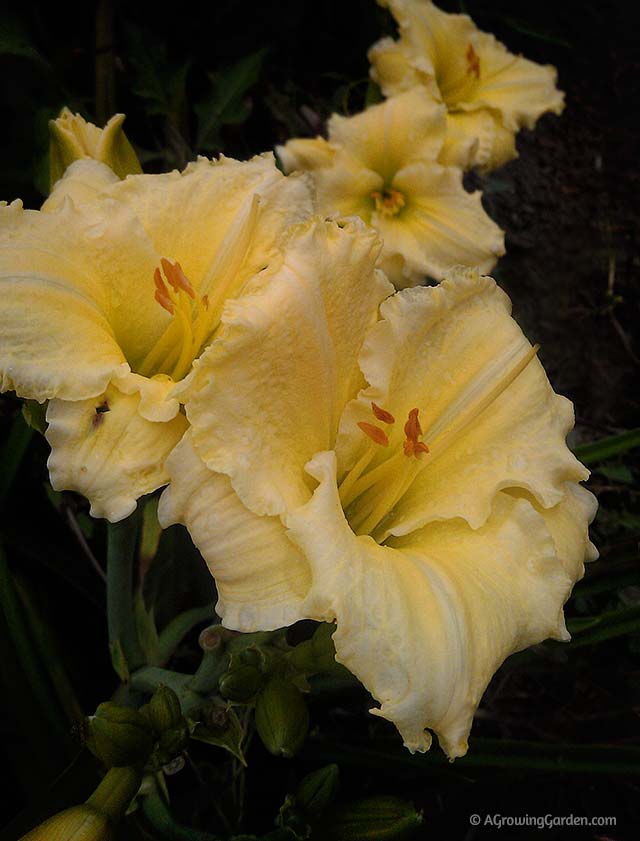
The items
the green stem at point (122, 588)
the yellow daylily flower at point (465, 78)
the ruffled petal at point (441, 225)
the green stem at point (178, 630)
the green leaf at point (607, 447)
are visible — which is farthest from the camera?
the yellow daylily flower at point (465, 78)

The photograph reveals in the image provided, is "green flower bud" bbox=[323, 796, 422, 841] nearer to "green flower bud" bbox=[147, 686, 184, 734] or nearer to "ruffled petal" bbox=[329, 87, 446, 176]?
"green flower bud" bbox=[147, 686, 184, 734]

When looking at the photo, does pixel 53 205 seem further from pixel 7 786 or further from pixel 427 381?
pixel 7 786

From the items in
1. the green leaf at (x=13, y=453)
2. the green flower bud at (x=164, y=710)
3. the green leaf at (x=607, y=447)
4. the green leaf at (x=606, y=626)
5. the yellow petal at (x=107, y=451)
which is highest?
the yellow petal at (x=107, y=451)

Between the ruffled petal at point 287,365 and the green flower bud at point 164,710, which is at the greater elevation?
the ruffled petal at point 287,365

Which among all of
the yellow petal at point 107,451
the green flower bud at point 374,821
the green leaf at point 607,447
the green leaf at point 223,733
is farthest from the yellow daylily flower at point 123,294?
the green leaf at point 607,447

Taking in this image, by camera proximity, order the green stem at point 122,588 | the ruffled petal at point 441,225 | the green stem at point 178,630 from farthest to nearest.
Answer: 1. the ruffled petal at point 441,225
2. the green stem at point 178,630
3. the green stem at point 122,588

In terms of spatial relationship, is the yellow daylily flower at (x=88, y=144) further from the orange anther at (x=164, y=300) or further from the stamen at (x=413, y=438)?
the stamen at (x=413, y=438)

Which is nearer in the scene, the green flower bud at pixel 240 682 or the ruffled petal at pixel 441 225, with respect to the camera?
the green flower bud at pixel 240 682
